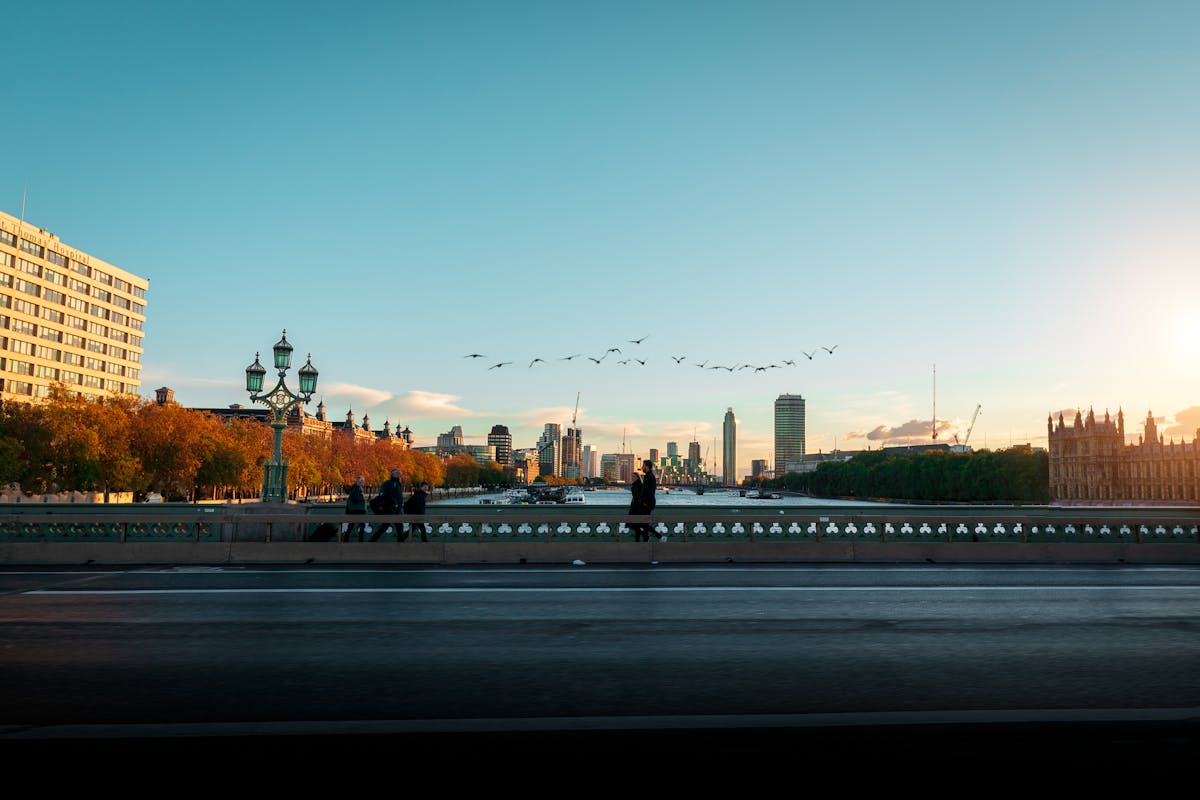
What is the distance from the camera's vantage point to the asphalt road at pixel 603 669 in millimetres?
5926

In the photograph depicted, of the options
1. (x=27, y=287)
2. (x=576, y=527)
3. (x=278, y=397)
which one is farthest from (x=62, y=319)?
(x=576, y=527)

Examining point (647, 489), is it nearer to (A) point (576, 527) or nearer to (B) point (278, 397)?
(A) point (576, 527)

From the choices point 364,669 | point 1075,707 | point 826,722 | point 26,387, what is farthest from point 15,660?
point 26,387

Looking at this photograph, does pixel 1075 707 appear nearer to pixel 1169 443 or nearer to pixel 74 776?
pixel 74 776

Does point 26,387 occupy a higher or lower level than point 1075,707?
higher

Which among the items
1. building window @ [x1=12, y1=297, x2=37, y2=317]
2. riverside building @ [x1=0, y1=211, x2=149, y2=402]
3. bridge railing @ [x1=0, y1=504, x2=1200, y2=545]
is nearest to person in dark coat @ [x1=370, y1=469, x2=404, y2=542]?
bridge railing @ [x1=0, y1=504, x2=1200, y2=545]

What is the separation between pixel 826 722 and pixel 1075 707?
7.03 feet

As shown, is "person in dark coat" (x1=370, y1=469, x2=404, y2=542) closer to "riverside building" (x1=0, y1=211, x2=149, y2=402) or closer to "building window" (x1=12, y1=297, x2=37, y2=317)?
"riverside building" (x1=0, y1=211, x2=149, y2=402)

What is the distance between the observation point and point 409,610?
1276cm

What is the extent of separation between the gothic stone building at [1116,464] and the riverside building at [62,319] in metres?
172

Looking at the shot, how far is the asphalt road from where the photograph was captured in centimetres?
593

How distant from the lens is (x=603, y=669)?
8.48 meters

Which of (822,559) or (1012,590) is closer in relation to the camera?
(1012,590)

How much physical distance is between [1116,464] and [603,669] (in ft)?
654
